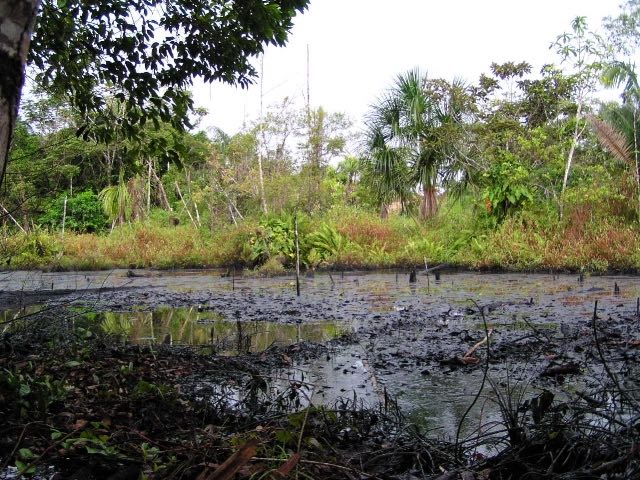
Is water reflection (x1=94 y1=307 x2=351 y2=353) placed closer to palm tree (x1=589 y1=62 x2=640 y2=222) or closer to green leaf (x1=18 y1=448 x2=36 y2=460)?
green leaf (x1=18 y1=448 x2=36 y2=460)

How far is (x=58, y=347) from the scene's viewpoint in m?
4.16

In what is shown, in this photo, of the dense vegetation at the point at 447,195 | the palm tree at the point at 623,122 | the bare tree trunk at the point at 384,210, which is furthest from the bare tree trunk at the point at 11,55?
the bare tree trunk at the point at 384,210

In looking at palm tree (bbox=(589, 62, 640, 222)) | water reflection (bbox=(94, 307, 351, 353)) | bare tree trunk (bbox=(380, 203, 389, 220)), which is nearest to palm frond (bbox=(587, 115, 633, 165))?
palm tree (bbox=(589, 62, 640, 222))

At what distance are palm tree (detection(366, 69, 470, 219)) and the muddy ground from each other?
20.5 feet

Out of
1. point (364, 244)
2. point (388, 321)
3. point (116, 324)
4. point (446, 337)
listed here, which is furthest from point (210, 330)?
point (364, 244)

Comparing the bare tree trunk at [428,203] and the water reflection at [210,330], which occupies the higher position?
the bare tree trunk at [428,203]

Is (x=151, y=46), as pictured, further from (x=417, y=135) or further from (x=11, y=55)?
(x=417, y=135)

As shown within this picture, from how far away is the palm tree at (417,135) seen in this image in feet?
59.0

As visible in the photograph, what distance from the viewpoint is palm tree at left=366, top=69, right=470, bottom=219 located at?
18.0 meters

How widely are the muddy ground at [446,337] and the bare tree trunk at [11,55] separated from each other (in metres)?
1.78

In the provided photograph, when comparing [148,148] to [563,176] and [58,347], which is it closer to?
[58,347]

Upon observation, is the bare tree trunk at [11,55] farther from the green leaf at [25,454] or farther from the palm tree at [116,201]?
the palm tree at [116,201]

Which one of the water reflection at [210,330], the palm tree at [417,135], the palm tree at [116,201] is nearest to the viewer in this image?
the water reflection at [210,330]

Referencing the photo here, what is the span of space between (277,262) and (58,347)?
11.5m
